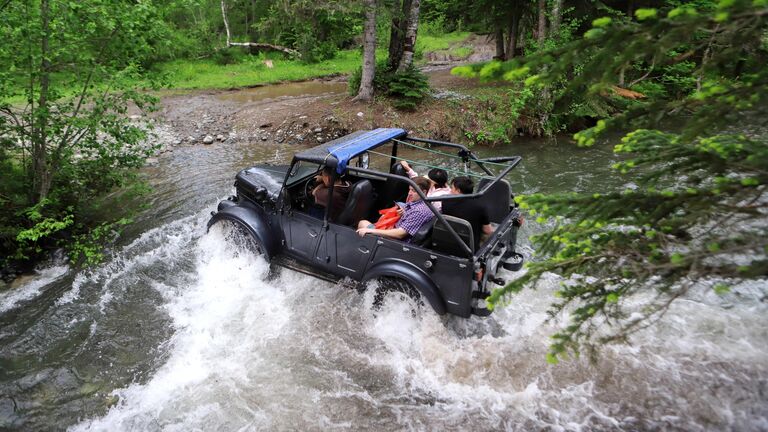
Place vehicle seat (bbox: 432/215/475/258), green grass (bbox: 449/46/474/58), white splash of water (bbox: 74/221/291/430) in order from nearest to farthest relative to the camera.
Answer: white splash of water (bbox: 74/221/291/430)
vehicle seat (bbox: 432/215/475/258)
green grass (bbox: 449/46/474/58)

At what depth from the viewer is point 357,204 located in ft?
19.0

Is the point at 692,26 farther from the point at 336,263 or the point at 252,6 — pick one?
the point at 252,6

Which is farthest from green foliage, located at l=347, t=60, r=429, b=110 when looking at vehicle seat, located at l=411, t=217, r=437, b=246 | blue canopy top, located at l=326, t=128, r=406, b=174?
vehicle seat, located at l=411, t=217, r=437, b=246

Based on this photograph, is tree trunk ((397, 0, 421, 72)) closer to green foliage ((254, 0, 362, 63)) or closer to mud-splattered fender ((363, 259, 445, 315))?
green foliage ((254, 0, 362, 63))

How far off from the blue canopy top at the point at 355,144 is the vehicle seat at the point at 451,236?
4.46ft

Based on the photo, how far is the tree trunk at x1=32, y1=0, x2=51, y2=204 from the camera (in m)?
6.14

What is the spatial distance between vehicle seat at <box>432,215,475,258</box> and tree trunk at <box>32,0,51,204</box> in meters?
5.62

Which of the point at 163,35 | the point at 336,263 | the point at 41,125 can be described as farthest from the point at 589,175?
the point at 41,125

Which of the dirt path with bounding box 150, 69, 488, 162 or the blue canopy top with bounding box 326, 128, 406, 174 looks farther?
the dirt path with bounding box 150, 69, 488, 162

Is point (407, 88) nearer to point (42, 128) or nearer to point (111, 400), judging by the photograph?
point (42, 128)

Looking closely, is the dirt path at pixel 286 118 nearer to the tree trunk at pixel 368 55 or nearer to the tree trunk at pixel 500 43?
the tree trunk at pixel 368 55

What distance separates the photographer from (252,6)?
25000mm

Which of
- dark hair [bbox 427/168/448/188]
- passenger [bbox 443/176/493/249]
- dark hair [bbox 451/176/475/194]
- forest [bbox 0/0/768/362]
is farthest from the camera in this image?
dark hair [bbox 427/168/448/188]

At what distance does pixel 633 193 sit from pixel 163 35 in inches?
269
